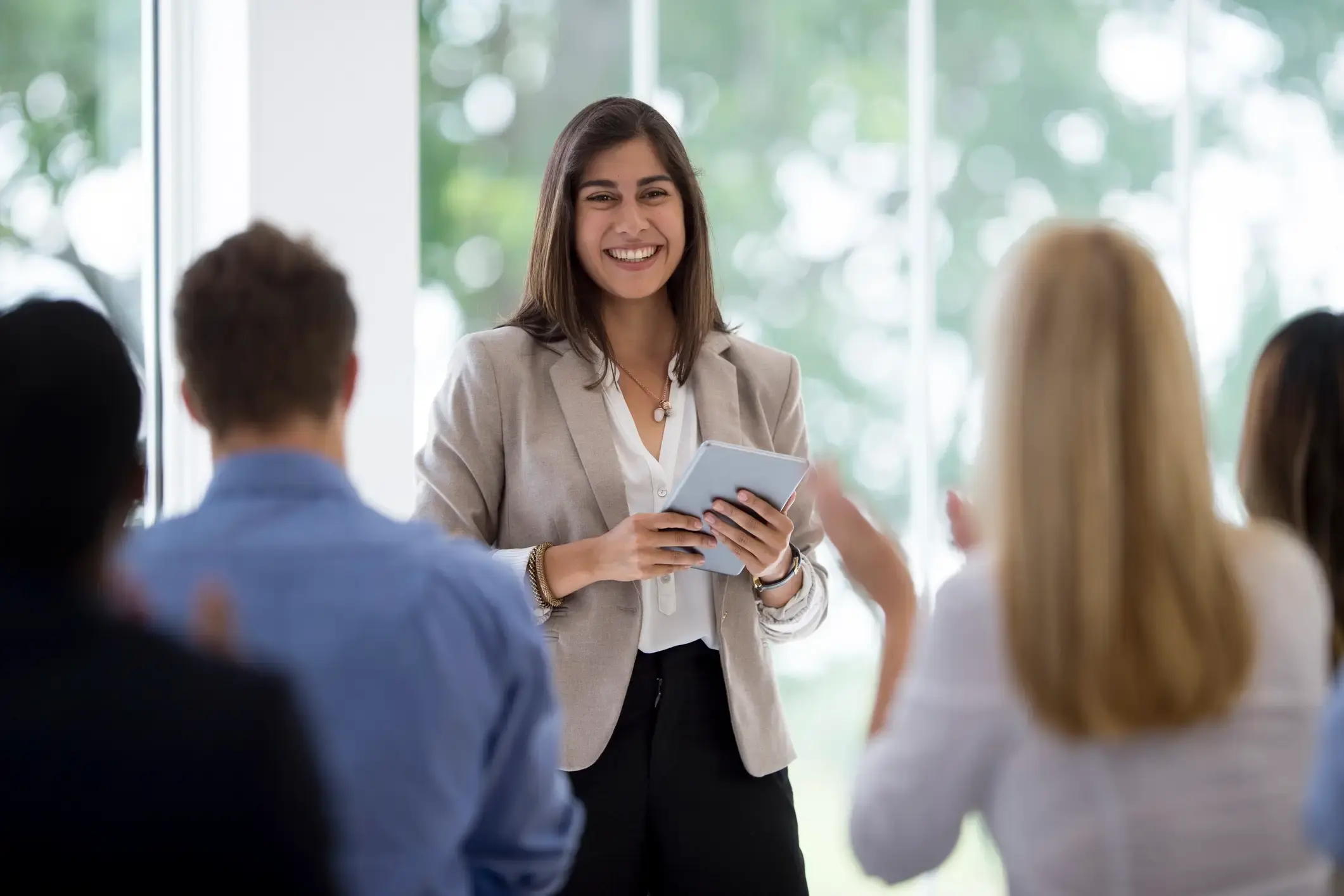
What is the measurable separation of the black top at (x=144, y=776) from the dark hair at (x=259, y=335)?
1.48 feet

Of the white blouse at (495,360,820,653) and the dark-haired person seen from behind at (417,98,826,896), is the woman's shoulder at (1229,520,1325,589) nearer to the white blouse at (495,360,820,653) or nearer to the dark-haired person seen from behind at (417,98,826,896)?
the dark-haired person seen from behind at (417,98,826,896)

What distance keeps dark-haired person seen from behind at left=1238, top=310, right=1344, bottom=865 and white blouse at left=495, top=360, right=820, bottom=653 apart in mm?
834

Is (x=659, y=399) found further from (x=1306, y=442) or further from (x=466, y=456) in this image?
(x=1306, y=442)

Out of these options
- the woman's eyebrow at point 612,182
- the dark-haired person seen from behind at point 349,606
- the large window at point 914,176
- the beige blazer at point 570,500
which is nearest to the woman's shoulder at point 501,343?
the beige blazer at point 570,500

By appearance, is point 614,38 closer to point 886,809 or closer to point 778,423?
point 778,423

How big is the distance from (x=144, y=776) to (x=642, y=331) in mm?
1668

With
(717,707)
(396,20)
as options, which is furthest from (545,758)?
(396,20)

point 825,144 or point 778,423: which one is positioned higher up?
point 825,144

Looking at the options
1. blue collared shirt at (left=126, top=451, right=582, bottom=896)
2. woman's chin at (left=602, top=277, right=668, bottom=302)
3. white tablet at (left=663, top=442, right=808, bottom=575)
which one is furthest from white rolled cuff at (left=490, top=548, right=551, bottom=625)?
blue collared shirt at (left=126, top=451, right=582, bottom=896)

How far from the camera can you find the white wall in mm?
3104

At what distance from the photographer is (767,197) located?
412 centimetres

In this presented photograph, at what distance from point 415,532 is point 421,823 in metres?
0.27

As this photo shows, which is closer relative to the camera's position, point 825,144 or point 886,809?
point 886,809

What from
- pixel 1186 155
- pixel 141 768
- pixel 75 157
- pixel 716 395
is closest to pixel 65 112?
pixel 75 157
